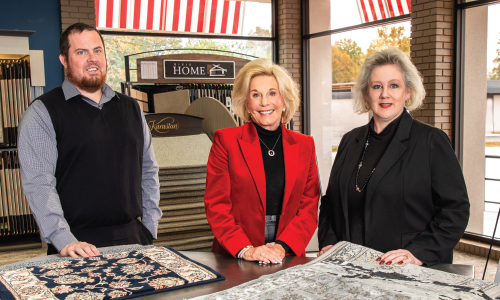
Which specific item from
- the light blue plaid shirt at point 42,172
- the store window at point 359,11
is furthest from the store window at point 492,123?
the light blue plaid shirt at point 42,172

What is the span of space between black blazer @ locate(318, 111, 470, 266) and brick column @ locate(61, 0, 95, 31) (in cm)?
596

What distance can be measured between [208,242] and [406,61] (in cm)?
193

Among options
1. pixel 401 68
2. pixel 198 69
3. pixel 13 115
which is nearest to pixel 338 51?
pixel 198 69

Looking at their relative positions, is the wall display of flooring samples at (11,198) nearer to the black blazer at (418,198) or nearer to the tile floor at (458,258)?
the tile floor at (458,258)

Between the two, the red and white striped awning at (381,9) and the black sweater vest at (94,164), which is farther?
the red and white striped awning at (381,9)

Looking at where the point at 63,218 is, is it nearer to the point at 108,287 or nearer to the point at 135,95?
the point at 108,287

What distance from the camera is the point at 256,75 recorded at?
6.75 ft

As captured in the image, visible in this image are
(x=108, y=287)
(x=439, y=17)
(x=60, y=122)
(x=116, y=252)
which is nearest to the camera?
(x=108, y=287)

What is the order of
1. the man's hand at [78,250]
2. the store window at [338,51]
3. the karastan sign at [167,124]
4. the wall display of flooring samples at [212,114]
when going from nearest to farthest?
the man's hand at [78,250]
the karastan sign at [167,124]
the wall display of flooring samples at [212,114]
the store window at [338,51]

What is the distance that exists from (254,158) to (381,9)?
18.2ft

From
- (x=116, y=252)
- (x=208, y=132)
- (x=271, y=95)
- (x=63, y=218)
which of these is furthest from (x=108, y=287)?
(x=208, y=132)

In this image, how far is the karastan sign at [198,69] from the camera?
6914 mm

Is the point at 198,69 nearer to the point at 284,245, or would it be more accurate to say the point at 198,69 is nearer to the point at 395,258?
the point at 284,245

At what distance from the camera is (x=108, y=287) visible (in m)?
1.28
